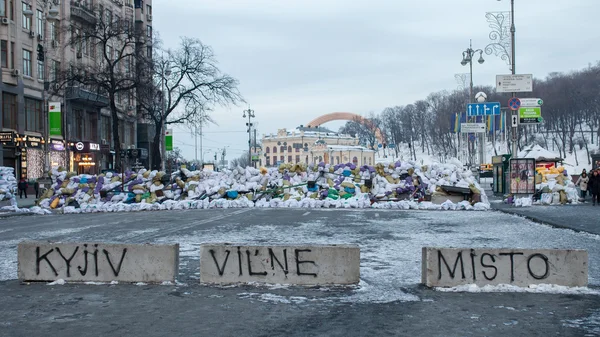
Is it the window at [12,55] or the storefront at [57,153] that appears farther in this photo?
the storefront at [57,153]

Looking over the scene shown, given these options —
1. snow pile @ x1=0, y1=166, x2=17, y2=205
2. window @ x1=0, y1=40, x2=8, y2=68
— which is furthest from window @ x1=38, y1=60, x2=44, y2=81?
snow pile @ x1=0, y1=166, x2=17, y2=205

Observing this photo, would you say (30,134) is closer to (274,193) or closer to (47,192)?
(47,192)

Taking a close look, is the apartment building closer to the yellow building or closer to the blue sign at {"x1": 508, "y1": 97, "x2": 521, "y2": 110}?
the blue sign at {"x1": 508, "y1": 97, "x2": 521, "y2": 110}

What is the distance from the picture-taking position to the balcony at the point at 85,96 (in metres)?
47.1

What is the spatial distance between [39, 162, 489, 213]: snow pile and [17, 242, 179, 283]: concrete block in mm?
19601

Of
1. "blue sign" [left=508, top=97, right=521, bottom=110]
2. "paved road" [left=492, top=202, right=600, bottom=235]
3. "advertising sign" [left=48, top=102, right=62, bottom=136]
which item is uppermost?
"advertising sign" [left=48, top=102, right=62, bottom=136]

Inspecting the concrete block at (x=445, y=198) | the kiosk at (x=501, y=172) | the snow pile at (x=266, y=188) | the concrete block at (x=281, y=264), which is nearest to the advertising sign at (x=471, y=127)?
the kiosk at (x=501, y=172)

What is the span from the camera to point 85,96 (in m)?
49.2

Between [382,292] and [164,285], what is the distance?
280 cm

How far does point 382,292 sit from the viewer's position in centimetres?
809

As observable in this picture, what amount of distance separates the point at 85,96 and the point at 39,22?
6.21m

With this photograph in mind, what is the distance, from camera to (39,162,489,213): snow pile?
28672 millimetres

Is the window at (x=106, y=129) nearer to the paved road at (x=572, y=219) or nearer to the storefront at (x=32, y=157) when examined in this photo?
the storefront at (x=32, y=157)

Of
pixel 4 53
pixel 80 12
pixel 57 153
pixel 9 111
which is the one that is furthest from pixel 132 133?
pixel 4 53
